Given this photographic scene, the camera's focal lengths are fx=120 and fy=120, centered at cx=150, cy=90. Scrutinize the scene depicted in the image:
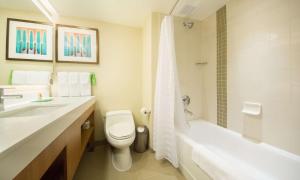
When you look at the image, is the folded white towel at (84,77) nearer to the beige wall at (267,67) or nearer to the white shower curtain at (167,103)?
the white shower curtain at (167,103)

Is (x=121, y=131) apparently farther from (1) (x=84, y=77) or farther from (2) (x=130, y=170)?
(1) (x=84, y=77)

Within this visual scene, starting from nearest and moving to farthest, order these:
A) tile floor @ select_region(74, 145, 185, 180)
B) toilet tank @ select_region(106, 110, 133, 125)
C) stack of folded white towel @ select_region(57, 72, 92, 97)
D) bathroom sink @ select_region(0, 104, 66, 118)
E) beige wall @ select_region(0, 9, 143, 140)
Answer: bathroom sink @ select_region(0, 104, 66, 118)
tile floor @ select_region(74, 145, 185, 180)
stack of folded white towel @ select_region(57, 72, 92, 97)
toilet tank @ select_region(106, 110, 133, 125)
beige wall @ select_region(0, 9, 143, 140)

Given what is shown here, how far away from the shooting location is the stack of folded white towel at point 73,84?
5.62ft

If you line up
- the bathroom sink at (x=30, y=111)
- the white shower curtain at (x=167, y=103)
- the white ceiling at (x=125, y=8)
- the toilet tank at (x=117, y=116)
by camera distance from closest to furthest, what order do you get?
the bathroom sink at (x=30, y=111) → the white shower curtain at (x=167, y=103) → the white ceiling at (x=125, y=8) → the toilet tank at (x=117, y=116)

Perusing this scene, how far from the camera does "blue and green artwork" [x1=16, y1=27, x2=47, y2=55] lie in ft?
4.30

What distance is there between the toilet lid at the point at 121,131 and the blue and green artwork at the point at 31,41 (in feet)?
4.45

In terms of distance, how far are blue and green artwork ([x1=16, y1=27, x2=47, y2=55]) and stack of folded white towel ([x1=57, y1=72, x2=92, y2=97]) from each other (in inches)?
14.4

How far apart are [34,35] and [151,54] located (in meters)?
1.49

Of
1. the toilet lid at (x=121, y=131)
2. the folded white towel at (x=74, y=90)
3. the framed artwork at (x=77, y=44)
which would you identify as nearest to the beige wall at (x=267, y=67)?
the toilet lid at (x=121, y=131)

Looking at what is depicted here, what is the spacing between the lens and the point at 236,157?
52.8 inches

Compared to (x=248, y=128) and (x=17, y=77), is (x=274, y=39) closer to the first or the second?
(x=248, y=128)

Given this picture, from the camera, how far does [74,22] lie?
73.0 inches

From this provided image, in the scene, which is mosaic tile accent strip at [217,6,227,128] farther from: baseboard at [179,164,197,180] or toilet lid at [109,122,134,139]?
toilet lid at [109,122,134,139]

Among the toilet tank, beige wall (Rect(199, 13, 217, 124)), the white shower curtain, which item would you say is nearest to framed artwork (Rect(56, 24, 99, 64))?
the toilet tank
